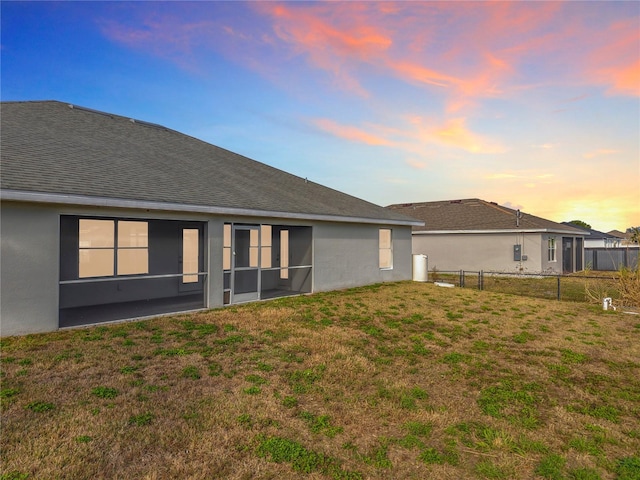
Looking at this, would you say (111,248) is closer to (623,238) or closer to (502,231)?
(502,231)

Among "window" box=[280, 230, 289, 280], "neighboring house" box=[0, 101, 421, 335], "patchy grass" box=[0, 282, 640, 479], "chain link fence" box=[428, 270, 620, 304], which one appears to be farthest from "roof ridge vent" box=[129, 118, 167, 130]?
"chain link fence" box=[428, 270, 620, 304]

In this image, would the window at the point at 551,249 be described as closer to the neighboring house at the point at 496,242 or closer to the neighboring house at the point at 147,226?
the neighboring house at the point at 496,242

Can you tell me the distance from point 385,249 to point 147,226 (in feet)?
36.7

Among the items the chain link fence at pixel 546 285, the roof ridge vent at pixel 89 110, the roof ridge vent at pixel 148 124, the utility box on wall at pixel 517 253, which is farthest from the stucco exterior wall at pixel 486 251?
the roof ridge vent at pixel 89 110

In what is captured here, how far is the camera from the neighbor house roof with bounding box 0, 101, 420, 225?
8406 mm

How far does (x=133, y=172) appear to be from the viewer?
1067 cm

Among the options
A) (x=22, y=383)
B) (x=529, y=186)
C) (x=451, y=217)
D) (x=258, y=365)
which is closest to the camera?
(x=22, y=383)

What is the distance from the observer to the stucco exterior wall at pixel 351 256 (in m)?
Answer: 14.8

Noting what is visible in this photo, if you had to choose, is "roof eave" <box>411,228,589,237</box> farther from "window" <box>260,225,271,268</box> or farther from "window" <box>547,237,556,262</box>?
"window" <box>260,225,271,268</box>

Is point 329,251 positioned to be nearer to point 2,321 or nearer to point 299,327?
point 299,327

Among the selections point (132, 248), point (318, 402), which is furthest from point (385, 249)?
point (318, 402)

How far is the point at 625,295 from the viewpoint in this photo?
40.7 ft

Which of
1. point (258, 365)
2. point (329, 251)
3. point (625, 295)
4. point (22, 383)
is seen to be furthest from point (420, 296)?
point (22, 383)

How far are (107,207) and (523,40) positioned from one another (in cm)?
1472
